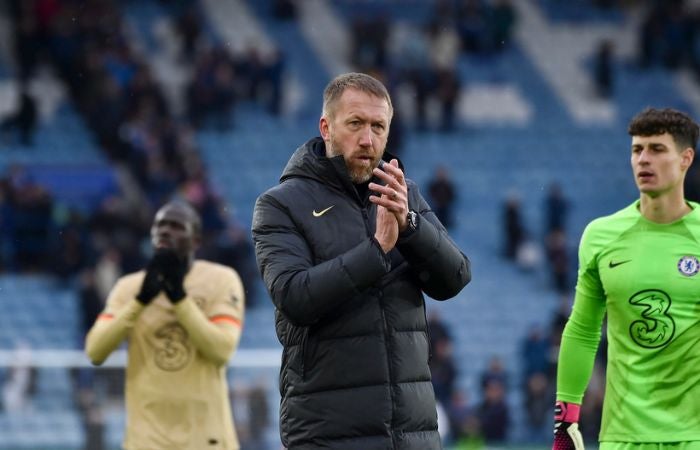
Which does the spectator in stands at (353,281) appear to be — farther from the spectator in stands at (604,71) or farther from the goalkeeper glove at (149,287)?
the spectator in stands at (604,71)

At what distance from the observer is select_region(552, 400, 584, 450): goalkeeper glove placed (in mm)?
6305

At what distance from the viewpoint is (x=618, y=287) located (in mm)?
6293

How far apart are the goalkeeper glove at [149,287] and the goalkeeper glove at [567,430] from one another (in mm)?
2341

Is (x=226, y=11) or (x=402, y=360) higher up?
(x=226, y=11)

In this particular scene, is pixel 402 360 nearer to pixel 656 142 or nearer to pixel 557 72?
pixel 656 142

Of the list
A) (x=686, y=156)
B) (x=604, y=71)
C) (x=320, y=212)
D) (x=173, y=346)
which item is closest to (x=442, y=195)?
(x=604, y=71)

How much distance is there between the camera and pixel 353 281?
4973mm

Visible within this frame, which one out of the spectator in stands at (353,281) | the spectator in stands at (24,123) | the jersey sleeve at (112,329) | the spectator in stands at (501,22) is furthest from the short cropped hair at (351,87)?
the spectator in stands at (501,22)

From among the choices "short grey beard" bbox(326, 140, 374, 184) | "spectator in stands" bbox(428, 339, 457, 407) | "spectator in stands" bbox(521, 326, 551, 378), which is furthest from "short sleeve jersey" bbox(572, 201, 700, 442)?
"spectator in stands" bbox(521, 326, 551, 378)

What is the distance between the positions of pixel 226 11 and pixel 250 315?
1039 centimetres

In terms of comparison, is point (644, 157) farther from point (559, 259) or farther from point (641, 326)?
point (559, 259)

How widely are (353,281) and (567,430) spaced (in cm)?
178

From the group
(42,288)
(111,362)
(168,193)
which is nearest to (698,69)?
(168,193)

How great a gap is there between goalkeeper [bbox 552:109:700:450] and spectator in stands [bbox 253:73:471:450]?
1.23 meters
